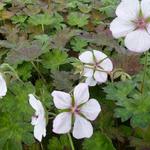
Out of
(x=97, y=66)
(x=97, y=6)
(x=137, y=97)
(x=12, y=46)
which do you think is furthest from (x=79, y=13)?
(x=137, y=97)

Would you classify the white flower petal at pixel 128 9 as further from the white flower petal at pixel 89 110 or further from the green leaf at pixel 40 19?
the green leaf at pixel 40 19

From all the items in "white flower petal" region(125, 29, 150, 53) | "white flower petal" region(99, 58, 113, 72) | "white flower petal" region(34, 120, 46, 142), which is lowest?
"white flower petal" region(34, 120, 46, 142)

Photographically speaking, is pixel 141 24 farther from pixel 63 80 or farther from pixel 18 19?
pixel 18 19

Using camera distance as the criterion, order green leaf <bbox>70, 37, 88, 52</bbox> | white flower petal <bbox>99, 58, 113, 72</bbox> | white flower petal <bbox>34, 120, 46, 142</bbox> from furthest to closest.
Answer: green leaf <bbox>70, 37, 88, 52</bbox>
white flower petal <bbox>99, 58, 113, 72</bbox>
white flower petal <bbox>34, 120, 46, 142</bbox>

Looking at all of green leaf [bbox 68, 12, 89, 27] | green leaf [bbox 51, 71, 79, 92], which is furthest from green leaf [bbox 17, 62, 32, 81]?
green leaf [bbox 68, 12, 89, 27]

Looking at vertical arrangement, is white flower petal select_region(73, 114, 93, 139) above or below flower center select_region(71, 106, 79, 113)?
below

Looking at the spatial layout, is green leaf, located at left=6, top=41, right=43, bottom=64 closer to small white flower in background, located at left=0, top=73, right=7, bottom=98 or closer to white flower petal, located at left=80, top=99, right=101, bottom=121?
small white flower in background, located at left=0, top=73, right=7, bottom=98
